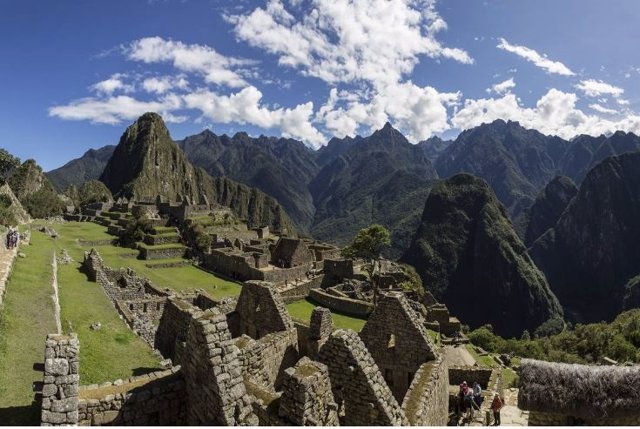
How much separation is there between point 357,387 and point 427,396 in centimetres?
156

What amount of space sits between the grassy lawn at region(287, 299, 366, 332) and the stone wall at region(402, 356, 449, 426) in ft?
59.2

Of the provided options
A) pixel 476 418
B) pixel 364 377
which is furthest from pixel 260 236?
pixel 364 377

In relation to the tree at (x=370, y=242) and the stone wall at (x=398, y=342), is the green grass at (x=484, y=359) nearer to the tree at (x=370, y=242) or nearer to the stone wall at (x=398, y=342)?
the stone wall at (x=398, y=342)

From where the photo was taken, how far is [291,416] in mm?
5348

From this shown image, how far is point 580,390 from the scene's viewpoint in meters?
8.67

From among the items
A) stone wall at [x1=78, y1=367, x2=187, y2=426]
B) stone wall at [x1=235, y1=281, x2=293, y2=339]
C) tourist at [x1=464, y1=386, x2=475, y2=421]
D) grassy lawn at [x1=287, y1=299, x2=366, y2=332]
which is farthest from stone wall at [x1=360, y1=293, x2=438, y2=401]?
grassy lawn at [x1=287, y1=299, x2=366, y2=332]

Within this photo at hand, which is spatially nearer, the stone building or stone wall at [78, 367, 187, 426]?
stone wall at [78, 367, 187, 426]

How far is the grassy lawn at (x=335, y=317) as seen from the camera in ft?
89.7

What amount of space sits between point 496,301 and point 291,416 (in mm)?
185358

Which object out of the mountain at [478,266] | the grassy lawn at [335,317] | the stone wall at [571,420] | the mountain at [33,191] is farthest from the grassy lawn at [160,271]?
the mountain at [478,266]

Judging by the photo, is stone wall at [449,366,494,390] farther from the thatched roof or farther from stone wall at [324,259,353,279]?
stone wall at [324,259,353,279]

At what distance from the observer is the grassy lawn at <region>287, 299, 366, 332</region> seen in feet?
89.7

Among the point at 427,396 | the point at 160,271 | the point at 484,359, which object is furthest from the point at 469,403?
the point at 160,271

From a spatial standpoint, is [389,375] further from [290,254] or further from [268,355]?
[290,254]
